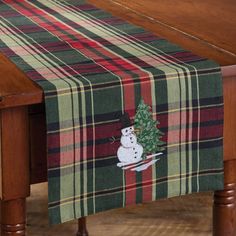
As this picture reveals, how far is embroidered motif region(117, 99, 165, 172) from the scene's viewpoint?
1.54 metres

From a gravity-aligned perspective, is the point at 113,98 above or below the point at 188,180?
above

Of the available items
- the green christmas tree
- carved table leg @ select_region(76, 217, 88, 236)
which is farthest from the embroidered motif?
carved table leg @ select_region(76, 217, 88, 236)

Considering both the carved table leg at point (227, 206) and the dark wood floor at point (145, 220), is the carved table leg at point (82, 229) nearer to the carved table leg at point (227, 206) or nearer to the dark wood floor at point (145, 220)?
the dark wood floor at point (145, 220)

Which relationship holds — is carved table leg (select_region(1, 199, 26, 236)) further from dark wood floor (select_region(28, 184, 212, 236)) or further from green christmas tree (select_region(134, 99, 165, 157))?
dark wood floor (select_region(28, 184, 212, 236))

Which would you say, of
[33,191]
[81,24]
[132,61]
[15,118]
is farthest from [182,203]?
[15,118]

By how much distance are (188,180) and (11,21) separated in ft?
2.13

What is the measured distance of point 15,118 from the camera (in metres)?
1.48

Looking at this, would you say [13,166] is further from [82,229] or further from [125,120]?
[82,229]

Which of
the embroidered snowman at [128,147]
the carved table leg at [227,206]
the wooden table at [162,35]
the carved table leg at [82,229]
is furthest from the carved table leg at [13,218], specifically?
the carved table leg at [82,229]

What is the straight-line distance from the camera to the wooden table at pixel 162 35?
147 cm

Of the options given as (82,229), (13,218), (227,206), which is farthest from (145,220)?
(13,218)

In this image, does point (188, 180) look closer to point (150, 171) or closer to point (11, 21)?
point (150, 171)

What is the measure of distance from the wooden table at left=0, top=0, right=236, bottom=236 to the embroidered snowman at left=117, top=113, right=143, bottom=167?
157 mm

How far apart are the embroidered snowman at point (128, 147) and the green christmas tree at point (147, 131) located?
1 cm
